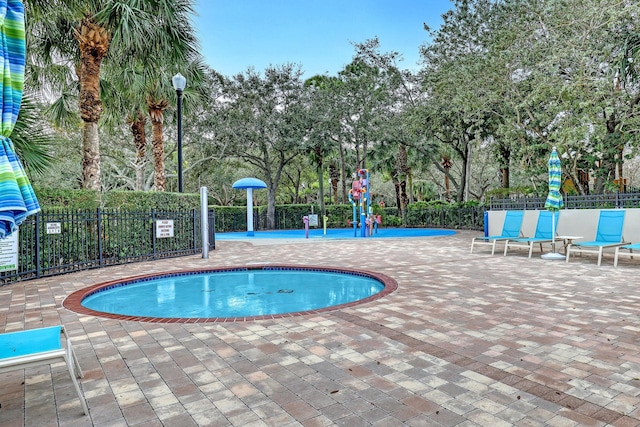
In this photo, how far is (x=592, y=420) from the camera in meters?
2.40

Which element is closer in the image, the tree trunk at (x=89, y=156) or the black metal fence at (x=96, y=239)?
the black metal fence at (x=96, y=239)

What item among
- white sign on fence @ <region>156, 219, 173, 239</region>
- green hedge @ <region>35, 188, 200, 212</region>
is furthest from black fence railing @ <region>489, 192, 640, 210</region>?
white sign on fence @ <region>156, 219, 173, 239</region>

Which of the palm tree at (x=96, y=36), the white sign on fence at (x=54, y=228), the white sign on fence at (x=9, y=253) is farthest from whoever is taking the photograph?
the palm tree at (x=96, y=36)

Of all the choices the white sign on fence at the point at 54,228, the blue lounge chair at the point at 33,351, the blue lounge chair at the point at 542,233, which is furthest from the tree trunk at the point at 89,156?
the blue lounge chair at the point at 542,233

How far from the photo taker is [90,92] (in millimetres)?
10266

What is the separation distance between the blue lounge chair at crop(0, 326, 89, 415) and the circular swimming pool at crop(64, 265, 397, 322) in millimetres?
1954

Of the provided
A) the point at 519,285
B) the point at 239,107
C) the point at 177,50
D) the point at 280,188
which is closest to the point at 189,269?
the point at 177,50

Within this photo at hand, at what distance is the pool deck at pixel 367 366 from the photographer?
254 centimetres

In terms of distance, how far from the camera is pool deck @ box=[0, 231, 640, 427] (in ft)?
8.32

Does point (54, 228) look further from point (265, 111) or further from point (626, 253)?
point (265, 111)

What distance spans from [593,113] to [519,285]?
964cm

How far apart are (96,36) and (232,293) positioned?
735 centimetres

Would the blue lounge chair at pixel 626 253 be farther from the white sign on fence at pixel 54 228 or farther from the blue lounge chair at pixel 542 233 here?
the white sign on fence at pixel 54 228

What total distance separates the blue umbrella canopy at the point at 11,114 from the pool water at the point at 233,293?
12.2 feet
